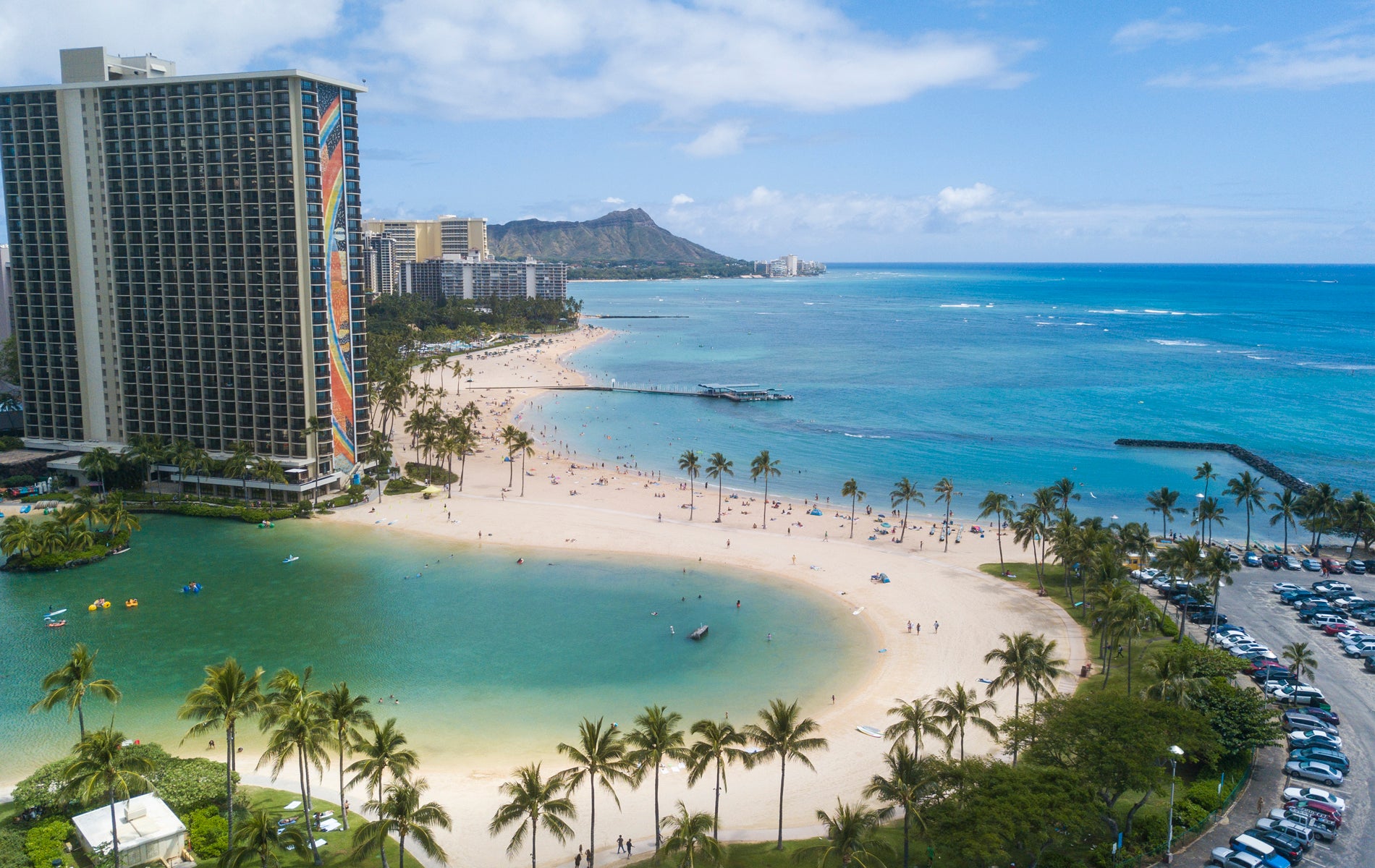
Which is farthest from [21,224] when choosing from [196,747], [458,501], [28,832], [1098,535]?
[1098,535]

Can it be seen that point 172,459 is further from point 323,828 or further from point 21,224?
point 323,828

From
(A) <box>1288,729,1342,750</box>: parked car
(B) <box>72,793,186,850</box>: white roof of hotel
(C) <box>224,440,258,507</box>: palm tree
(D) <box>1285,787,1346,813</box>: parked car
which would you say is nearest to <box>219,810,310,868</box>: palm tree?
(B) <box>72,793,186,850</box>: white roof of hotel

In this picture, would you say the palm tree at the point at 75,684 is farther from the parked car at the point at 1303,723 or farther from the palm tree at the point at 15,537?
the parked car at the point at 1303,723

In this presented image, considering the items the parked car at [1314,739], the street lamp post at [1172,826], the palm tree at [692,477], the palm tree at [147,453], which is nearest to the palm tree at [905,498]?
the palm tree at [692,477]

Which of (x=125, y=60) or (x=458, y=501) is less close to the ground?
(x=125, y=60)

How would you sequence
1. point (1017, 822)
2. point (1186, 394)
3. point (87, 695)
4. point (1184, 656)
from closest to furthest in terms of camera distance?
point (1017, 822) → point (1184, 656) → point (87, 695) → point (1186, 394)
